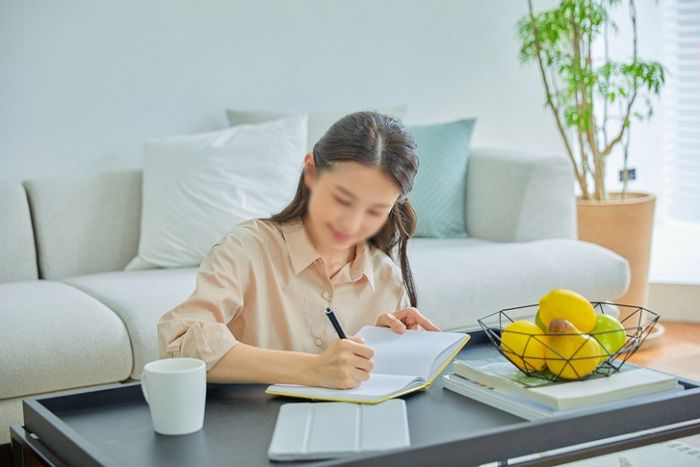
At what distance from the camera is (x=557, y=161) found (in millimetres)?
3195

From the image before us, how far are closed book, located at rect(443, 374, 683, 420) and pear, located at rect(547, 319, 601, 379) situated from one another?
6cm

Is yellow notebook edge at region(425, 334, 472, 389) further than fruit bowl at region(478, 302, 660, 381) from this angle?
Yes

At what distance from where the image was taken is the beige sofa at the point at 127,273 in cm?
229

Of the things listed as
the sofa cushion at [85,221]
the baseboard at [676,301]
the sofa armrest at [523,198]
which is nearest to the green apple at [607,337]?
the sofa armrest at [523,198]

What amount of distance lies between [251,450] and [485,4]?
3.05 m

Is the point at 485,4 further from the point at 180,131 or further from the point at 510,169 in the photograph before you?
the point at 180,131

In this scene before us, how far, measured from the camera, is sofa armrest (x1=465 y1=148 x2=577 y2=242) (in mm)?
3160

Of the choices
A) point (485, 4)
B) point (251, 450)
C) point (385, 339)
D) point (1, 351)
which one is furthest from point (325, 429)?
point (485, 4)

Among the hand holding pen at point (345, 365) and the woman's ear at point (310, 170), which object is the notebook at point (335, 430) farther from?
the woman's ear at point (310, 170)

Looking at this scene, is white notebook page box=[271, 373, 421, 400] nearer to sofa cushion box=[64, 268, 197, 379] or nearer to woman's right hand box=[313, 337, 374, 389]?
woman's right hand box=[313, 337, 374, 389]

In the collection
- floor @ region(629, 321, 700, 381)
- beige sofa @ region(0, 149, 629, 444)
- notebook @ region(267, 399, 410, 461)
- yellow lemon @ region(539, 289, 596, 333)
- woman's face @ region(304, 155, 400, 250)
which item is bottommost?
floor @ region(629, 321, 700, 381)

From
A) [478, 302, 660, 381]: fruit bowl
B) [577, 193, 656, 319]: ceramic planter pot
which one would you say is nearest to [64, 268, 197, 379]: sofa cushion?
[478, 302, 660, 381]: fruit bowl

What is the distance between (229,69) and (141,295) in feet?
3.82

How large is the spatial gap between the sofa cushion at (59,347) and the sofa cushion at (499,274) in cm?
83
